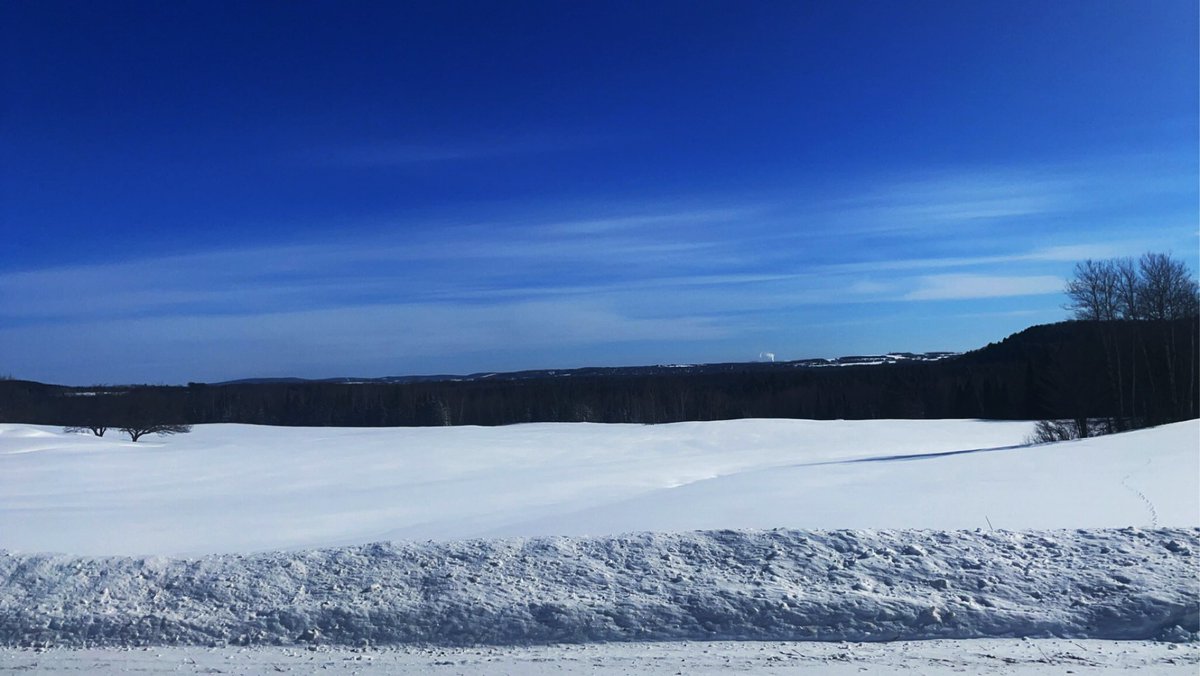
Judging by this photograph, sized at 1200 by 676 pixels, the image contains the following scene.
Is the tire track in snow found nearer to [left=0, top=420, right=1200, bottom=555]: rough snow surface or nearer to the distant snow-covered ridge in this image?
[left=0, top=420, right=1200, bottom=555]: rough snow surface

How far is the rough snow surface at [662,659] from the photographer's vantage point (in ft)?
18.1

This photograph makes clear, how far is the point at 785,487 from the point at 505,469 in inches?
372

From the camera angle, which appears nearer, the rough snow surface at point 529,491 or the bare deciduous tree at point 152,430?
the rough snow surface at point 529,491

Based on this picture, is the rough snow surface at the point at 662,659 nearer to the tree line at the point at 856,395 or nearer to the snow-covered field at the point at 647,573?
the snow-covered field at the point at 647,573

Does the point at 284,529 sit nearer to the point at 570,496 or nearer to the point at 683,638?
the point at 570,496

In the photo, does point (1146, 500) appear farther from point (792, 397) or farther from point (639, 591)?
point (792, 397)

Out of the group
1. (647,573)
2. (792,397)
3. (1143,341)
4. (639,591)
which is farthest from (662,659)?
(792,397)

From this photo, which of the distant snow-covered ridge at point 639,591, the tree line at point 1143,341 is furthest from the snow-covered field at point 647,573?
the tree line at point 1143,341

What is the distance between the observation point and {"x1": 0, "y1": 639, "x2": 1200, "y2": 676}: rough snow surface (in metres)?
5.51

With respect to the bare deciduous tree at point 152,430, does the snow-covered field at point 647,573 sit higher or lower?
lower

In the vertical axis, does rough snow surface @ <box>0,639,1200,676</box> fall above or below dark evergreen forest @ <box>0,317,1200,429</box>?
below

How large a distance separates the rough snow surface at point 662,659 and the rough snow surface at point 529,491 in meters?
3.55

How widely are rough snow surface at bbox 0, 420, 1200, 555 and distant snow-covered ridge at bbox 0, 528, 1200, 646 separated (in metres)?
1.98

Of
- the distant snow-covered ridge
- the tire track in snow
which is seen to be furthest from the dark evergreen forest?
the distant snow-covered ridge
